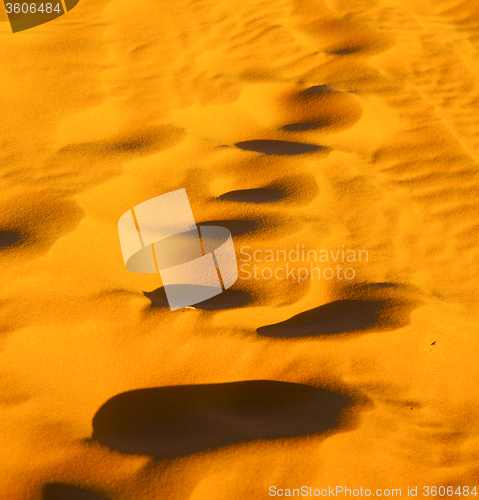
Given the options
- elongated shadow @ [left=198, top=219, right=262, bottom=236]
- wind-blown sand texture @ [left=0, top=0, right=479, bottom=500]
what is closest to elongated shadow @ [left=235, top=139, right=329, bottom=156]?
wind-blown sand texture @ [left=0, top=0, right=479, bottom=500]

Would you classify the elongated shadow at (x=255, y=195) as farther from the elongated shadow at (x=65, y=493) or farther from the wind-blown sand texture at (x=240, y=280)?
the elongated shadow at (x=65, y=493)

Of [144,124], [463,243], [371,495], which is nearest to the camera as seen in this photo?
[371,495]

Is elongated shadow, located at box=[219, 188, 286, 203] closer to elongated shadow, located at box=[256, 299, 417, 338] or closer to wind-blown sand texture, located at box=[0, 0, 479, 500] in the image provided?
wind-blown sand texture, located at box=[0, 0, 479, 500]

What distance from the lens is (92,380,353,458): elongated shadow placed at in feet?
4.09

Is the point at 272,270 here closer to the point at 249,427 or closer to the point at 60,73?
the point at 249,427

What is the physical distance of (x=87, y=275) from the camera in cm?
163

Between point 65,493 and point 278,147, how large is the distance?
5.52 ft

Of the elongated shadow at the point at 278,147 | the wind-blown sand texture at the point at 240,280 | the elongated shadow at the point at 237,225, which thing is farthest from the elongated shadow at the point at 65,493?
the elongated shadow at the point at 278,147

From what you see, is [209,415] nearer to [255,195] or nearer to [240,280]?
[240,280]

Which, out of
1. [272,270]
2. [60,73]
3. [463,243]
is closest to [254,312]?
[272,270]

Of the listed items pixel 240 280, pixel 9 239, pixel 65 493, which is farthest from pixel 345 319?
pixel 9 239

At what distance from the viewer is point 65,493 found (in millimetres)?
1145

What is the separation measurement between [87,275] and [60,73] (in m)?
1.60

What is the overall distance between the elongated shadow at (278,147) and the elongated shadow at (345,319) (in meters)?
0.89
